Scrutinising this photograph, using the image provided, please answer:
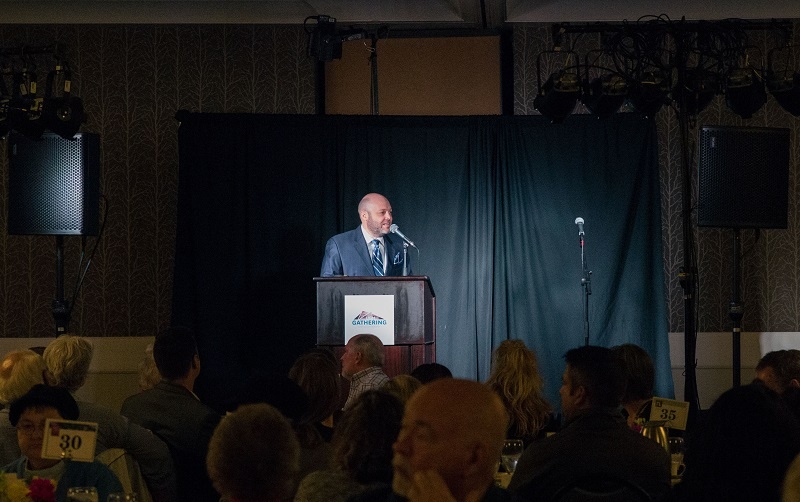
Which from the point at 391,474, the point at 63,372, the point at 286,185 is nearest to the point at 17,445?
the point at 63,372

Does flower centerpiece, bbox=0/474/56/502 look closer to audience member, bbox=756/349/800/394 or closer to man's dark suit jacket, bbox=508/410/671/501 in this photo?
man's dark suit jacket, bbox=508/410/671/501

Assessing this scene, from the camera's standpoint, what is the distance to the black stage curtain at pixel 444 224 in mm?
8359

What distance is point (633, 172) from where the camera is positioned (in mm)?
8453

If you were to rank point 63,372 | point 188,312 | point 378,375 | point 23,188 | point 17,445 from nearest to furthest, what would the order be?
point 17,445
point 63,372
point 378,375
point 23,188
point 188,312

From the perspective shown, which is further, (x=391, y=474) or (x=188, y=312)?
(x=188, y=312)

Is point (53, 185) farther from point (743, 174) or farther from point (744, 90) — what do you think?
point (743, 174)

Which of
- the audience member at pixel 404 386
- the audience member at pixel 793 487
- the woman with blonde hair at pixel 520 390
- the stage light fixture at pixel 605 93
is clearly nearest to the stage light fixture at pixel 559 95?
the stage light fixture at pixel 605 93

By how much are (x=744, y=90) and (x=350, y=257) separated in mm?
2894

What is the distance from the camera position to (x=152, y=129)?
888 centimetres

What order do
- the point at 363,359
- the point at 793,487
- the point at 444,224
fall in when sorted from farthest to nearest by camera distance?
the point at 444,224 < the point at 363,359 < the point at 793,487

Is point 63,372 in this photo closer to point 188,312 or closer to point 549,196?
point 188,312

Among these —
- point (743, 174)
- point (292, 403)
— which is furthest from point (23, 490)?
point (743, 174)

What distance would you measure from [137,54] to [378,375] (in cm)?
460

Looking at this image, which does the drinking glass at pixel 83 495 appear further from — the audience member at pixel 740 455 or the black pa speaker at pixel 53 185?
the black pa speaker at pixel 53 185
